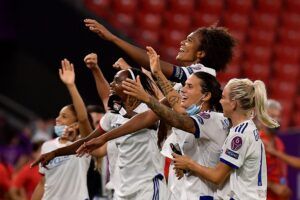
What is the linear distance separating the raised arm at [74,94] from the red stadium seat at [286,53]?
835 centimetres

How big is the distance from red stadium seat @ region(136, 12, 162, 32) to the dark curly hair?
7.56 m

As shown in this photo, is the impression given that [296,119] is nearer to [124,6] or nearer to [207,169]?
[124,6]

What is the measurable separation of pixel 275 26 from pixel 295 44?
46 centimetres

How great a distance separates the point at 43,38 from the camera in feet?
42.7

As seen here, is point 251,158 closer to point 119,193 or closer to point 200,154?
point 200,154

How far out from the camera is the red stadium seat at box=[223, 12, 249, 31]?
571 inches

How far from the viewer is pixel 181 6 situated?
14.3 metres

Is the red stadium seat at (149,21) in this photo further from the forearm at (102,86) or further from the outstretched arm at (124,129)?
the outstretched arm at (124,129)

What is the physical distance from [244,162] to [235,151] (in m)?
0.12

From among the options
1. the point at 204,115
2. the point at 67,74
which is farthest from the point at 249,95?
the point at 67,74

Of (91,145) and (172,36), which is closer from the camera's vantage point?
(91,145)

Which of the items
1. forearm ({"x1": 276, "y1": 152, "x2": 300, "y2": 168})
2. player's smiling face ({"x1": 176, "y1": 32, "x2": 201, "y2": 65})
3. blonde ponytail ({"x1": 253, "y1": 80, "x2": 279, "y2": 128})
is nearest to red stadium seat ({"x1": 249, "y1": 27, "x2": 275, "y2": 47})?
forearm ({"x1": 276, "y1": 152, "x2": 300, "y2": 168})

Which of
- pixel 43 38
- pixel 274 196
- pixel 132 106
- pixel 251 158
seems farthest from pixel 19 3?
pixel 251 158

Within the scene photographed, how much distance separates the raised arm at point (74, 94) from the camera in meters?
6.80
